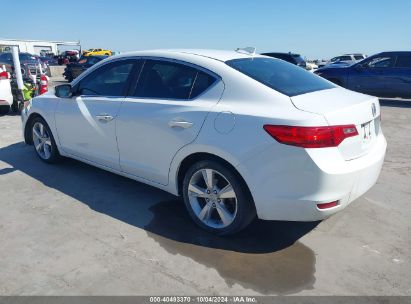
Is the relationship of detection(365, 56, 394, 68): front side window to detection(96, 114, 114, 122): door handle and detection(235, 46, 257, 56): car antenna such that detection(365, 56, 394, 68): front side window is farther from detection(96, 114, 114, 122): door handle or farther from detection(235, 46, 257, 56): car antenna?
detection(96, 114, 114, 122): door handle

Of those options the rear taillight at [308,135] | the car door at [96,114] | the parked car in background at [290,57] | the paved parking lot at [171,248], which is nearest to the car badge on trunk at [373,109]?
the rear taillight at [308,135]

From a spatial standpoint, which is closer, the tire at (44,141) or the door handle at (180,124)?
the door handle at (180,124)

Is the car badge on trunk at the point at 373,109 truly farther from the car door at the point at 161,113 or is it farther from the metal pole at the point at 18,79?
the metal pole at the point at 18,79

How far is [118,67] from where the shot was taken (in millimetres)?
4043

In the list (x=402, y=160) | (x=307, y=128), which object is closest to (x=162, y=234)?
(x=307, y=128)

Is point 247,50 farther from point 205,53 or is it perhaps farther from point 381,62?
point 381,62

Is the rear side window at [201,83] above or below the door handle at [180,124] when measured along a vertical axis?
above

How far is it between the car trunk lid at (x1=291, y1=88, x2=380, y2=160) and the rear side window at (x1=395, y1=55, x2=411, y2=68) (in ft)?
31.0

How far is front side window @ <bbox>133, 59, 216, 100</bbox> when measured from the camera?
3.30 meters

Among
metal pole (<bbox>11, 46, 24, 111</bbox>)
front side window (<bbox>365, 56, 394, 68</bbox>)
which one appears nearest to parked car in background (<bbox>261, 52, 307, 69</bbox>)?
front side window (<bbox>365, 56, 394, 68</bbox>)

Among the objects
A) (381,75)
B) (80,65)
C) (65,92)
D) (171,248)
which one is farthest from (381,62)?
(80,65)

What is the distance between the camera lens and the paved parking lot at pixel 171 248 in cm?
261

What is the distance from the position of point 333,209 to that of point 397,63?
1049cm

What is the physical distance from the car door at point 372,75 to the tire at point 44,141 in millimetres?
10212
